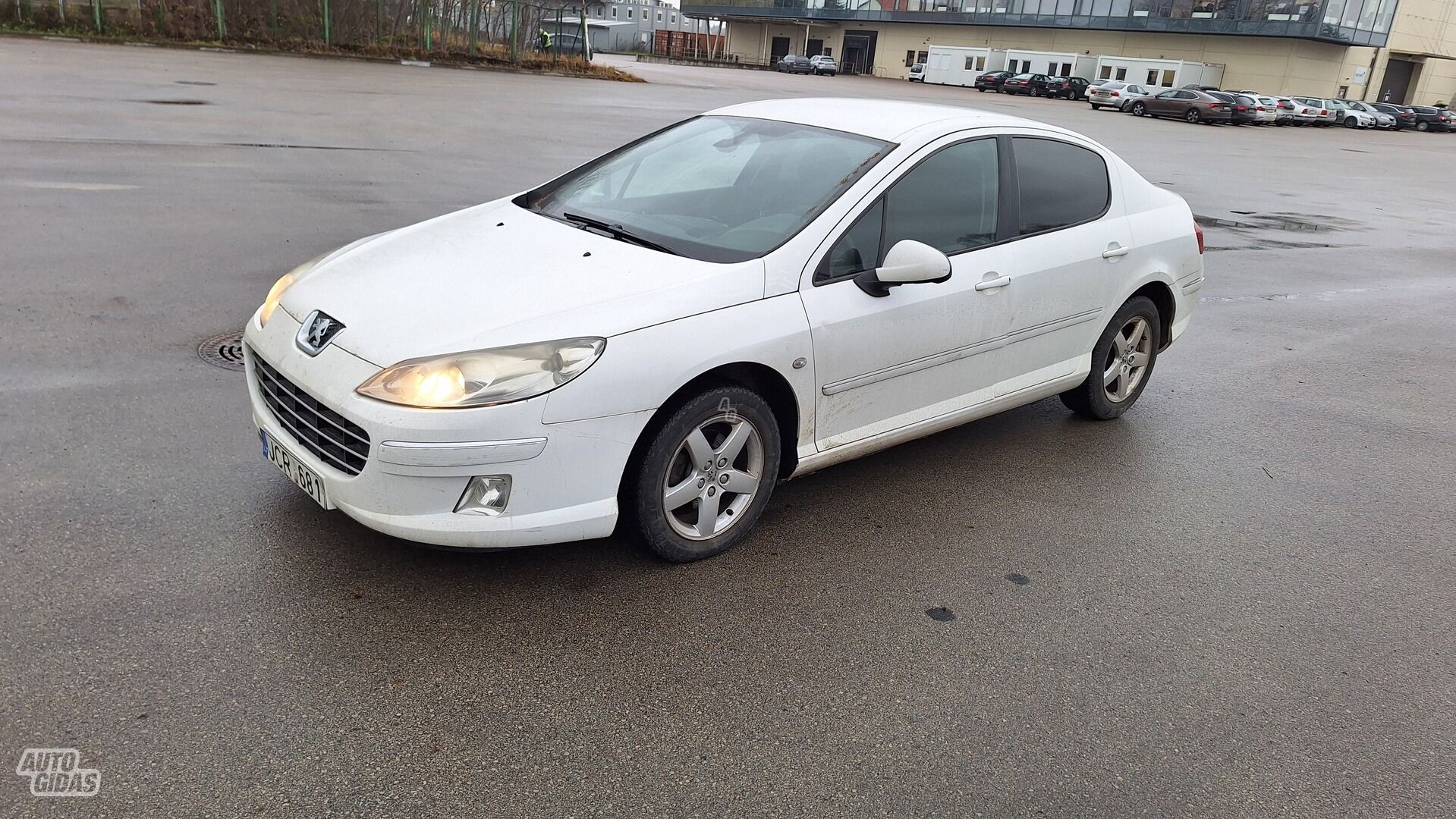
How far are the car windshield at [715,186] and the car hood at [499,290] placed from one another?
7.2 inches

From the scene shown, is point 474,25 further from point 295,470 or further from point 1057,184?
point 295,470

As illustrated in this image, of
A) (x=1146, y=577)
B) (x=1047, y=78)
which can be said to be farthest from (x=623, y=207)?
(x=1047, y=78)

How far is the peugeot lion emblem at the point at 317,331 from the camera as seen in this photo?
11.4 feet

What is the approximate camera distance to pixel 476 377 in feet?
10.7

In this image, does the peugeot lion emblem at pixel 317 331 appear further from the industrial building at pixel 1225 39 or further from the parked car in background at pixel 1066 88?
the industrial building at pixel 1225 39

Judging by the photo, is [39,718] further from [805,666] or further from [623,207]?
[623,207]

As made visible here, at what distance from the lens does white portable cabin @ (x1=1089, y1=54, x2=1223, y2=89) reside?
5841cm

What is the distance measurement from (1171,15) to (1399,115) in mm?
14755

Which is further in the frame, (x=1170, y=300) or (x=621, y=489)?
(x=1170, y=300)

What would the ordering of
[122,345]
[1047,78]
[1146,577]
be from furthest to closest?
[1047,78], [122,345], [1146,577]

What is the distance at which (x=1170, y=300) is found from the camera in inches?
228

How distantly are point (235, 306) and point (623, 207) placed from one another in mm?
3251

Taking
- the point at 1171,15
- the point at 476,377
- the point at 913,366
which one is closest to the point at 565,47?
the point at 913,366

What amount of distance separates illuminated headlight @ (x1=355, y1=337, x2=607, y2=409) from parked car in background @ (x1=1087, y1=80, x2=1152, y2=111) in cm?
4900
